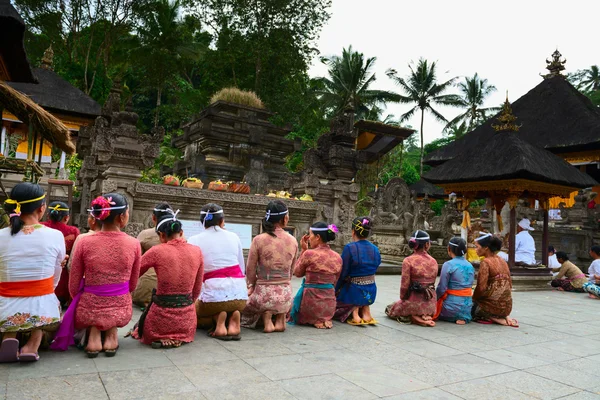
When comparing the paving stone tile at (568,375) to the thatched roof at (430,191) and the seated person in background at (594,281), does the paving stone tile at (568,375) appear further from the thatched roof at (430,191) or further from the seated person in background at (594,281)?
the thatched roof at (430,191)

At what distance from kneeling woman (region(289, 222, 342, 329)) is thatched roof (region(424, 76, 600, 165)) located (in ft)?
51.8

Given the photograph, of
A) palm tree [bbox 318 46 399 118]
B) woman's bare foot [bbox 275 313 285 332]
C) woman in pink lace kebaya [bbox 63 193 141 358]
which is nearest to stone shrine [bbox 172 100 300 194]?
woman's bare foot [bbox 275 313 285 332]

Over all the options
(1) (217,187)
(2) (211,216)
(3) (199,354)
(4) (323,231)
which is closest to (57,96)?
(1) (217,187)

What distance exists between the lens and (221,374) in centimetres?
366

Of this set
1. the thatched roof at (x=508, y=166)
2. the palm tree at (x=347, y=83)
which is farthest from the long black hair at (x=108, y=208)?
the palm tree at (x=347, y=83)

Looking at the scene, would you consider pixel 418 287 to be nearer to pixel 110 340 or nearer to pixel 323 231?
pixel 323 231

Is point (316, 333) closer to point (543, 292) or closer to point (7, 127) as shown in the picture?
point (543, 292)

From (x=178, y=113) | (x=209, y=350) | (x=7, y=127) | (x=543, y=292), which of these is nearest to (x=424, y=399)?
(x=209, y=350)

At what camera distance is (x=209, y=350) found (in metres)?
4.38

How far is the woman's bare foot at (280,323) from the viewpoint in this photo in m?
5.41

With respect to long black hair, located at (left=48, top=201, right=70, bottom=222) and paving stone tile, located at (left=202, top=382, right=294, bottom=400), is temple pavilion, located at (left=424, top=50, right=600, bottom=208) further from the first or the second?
paving stone tile, located at (left=202, top=382, right=294, bottom=400)

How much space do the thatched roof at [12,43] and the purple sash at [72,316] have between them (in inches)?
213

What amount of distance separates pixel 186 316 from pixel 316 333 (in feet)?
5.53

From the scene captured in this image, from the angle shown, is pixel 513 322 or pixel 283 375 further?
pixel 513 322
